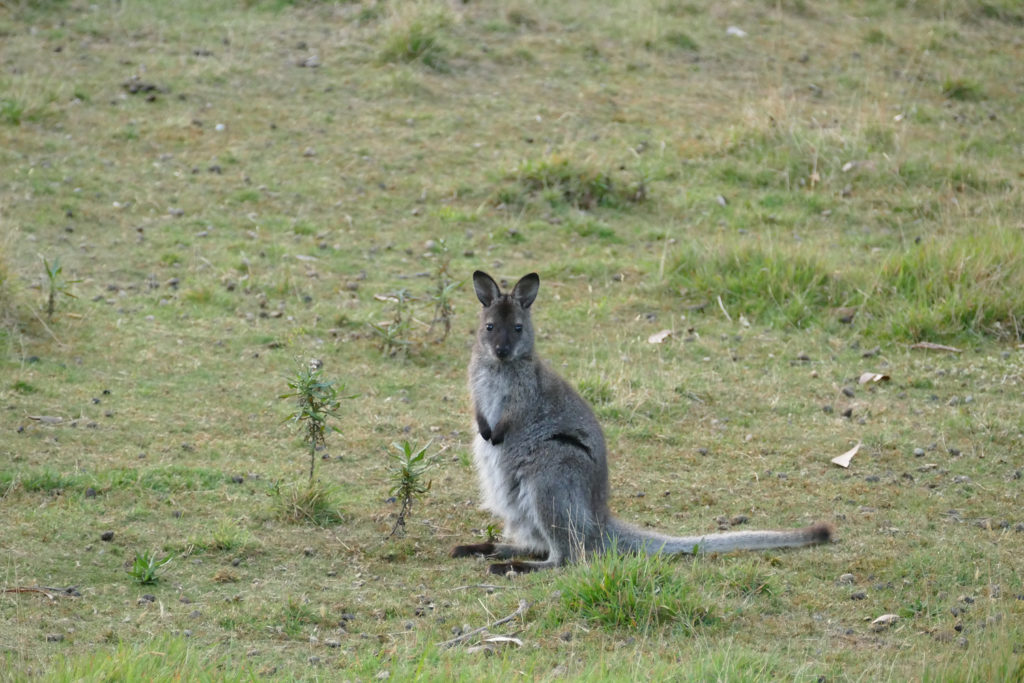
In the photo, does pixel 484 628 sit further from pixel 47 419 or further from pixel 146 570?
pixel 47 419

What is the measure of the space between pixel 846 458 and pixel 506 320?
7.14 ft

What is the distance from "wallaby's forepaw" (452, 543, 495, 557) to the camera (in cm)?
572

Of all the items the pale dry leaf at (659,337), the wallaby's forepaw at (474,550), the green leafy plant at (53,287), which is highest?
the green leafy plant at (53,287)

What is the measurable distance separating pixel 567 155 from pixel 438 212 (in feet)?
4.16

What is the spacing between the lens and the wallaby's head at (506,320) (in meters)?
5.97

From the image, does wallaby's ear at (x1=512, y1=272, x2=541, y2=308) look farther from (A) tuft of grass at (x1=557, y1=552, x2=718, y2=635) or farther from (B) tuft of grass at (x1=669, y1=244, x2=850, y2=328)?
(B) tuft of grass at (x1=669, y1=244, x2=850, y2=328)

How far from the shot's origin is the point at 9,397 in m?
6.86

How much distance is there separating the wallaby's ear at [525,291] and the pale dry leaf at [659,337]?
235cm

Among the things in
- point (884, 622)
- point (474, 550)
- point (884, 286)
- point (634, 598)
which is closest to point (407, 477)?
point (474, 550)

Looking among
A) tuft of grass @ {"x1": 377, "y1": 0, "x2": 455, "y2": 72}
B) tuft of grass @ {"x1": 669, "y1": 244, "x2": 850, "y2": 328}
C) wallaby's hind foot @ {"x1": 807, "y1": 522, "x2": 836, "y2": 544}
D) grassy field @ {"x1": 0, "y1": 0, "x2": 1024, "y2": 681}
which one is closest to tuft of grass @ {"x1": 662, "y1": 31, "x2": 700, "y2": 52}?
grassy field @ {"x1": 0, "y1": 0, "x2": 1024, "y2": 681}

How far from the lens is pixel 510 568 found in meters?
5.50

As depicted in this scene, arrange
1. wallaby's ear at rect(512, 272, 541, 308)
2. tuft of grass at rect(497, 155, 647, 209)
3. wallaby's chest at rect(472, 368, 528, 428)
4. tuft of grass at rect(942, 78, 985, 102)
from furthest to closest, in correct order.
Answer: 1. tuft of grass at rect(942, 78, 985, 102)
2. tuft of grass at rect(497, 155, 647, 209)
3. wallaby's ear at rect(512, 272, 541, 308)
4. wallaby's chest at rect(472, 368, 528, 428)

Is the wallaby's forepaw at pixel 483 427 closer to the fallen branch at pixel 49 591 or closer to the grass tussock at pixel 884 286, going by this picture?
the fallen branch at pixel 49 591

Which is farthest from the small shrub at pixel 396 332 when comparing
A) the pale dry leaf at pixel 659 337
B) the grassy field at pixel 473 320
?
the pale dry leaf at pixel 659 337
